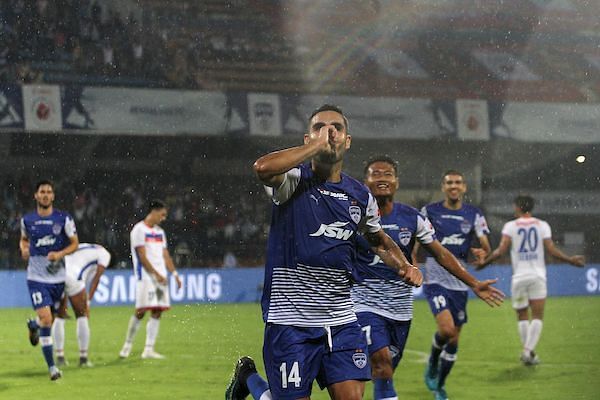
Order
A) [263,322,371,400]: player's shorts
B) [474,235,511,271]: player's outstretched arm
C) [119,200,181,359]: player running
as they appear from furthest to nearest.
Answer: [119,200,181,359]: player running, [474,235,511,271]: player's outstretched arm, [263,322,371,400]: player's shorts

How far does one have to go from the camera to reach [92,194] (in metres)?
15.0

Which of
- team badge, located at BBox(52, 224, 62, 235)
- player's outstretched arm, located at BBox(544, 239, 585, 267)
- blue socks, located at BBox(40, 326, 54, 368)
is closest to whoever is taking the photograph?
blue socks, located at BBox(40, 326, 54, 368)

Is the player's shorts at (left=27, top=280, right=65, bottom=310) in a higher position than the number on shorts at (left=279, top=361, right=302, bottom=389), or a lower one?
higher

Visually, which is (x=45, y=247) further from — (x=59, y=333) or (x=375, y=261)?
(x=375, y=261)

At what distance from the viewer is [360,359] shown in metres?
4.78

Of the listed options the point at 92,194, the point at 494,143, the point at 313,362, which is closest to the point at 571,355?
the point at 494,143

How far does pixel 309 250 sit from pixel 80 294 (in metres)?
6.31

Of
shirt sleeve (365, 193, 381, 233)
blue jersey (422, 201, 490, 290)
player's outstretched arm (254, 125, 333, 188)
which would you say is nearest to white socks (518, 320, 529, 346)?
blue jersey (422, 201, 490, 290)

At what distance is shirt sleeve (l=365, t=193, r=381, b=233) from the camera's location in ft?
16.1

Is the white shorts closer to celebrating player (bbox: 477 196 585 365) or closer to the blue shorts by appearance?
the blue shorts

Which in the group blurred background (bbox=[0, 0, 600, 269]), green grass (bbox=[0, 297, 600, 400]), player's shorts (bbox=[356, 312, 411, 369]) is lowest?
green grass (bbox=[0, 297, 600, 400])

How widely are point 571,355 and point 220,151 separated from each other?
15.6ft

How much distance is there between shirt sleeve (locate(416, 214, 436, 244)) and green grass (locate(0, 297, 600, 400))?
295 cm

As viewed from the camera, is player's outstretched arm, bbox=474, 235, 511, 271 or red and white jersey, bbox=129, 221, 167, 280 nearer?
player's outstretched arm, bbox=474, 235, 511, 271
